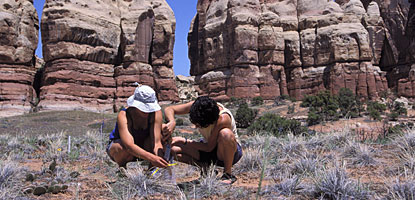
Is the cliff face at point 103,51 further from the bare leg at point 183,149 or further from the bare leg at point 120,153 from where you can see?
the bare leg at point 183,149

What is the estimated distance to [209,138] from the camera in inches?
150

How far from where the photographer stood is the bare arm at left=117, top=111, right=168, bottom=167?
3.23 meters

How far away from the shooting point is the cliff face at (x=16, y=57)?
2394 centimetres

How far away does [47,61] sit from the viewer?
26.5 m

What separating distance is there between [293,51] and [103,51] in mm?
18670

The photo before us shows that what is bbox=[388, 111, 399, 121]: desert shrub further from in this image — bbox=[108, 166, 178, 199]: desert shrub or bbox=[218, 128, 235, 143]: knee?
bbox=[108, 166, 178, 199]: desert shrub

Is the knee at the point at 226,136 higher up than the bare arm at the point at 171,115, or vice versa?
the bare arm at the point at 171,115

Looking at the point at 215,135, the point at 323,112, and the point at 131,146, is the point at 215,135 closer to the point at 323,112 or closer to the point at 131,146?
the point at 131,146

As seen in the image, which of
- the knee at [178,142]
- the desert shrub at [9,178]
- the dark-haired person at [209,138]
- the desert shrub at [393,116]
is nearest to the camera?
the desert shrub at [9,178]

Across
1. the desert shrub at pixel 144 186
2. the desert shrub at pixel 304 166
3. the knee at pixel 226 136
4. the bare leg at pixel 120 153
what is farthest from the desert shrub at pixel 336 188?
the bare leg at pixel 120 153

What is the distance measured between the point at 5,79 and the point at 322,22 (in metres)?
29.2

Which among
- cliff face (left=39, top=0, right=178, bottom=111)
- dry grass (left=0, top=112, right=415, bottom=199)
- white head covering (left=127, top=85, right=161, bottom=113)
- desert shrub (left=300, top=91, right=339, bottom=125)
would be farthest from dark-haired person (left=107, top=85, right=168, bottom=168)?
cliff face (left=39, top=0, right=178, bottom=111)

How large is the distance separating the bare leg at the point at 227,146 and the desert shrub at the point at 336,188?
962mm

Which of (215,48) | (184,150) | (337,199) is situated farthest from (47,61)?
→ (337,199)
